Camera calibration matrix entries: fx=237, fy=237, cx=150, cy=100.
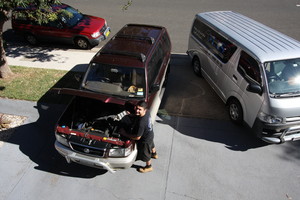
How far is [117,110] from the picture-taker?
5.20 metres

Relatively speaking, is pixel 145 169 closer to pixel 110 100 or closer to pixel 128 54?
pixel 110 100

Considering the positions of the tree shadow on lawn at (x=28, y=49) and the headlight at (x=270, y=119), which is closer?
the headlight at (x=270, y=119)

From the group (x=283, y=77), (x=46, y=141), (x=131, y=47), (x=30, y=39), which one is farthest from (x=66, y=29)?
(x=283, y=77)

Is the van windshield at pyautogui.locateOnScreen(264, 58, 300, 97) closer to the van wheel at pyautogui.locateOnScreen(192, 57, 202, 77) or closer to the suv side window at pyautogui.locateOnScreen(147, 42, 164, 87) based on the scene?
the suv side window at pyautogui.locateOnScreen(147, 42, 164, 87)

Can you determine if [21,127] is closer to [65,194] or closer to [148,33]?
A: [65,194]

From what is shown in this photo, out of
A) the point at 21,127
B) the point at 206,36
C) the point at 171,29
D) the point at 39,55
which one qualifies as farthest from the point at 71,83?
the point at 171,29

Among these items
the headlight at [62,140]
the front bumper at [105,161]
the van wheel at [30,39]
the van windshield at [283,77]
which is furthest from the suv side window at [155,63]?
the van wheel at [30,39]

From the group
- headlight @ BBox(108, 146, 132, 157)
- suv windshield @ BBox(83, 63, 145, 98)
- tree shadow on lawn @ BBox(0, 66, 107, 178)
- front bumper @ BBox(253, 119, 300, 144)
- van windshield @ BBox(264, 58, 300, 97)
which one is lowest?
tree shadow on lawn @ BBox(0, 66, 107, 178)

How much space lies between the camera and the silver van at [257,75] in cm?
481

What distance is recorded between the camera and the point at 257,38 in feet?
18.7

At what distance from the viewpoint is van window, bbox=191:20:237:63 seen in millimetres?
6084

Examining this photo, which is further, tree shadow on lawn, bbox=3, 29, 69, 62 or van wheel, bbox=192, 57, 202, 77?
tree shadow on lawn, bbox=3, 29, 69, 62

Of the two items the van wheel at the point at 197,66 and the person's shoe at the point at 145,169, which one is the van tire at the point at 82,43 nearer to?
the van wheel at the point at 197,66

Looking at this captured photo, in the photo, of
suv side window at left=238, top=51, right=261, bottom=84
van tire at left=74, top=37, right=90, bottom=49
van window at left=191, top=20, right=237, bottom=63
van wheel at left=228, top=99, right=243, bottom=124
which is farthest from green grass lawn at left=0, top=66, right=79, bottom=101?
suv side window at left=238, top=51, right=261, bottom=84
